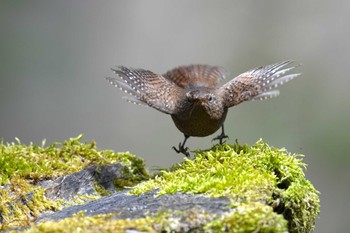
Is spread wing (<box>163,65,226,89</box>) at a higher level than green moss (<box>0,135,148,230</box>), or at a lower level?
higher

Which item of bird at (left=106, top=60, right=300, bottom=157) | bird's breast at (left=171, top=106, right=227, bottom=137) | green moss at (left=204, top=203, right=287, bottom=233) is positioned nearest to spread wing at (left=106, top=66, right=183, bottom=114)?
bird at (left=106, top=60, right=300, bottom=157)

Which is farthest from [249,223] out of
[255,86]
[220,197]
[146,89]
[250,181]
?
[146,89]

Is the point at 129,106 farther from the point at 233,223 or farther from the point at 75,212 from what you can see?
the point at 233,223

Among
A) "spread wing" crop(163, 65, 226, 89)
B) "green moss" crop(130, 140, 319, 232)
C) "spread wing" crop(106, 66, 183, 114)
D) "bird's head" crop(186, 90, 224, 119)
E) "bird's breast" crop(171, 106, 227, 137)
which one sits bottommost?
"green moss" crop(130, 140, 319, 232)

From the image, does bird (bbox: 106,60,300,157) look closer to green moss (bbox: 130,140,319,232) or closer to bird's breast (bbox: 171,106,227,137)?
bird's breast (bbox: 171,106,227,137)

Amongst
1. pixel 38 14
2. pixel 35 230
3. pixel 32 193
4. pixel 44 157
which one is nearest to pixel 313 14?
pixel 38 14

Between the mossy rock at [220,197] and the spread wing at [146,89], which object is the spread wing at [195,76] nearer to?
the spread wing at [146,89]
